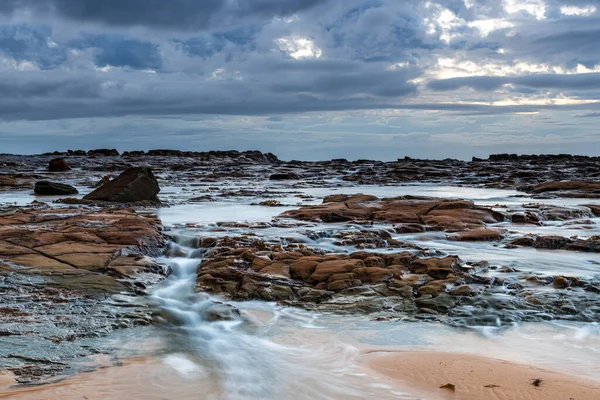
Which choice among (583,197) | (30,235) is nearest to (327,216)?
(30,235)

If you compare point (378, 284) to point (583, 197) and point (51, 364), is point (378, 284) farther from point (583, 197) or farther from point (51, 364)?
point (583, 197)

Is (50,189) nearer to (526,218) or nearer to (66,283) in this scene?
(66,283)

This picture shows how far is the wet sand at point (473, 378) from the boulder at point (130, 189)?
45.5ft

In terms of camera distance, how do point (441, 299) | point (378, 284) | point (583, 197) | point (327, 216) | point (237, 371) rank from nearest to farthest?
1. point (237, 371)
2. point (441, 299)
3. point (378, 284)
4. point (327, 216)
5. point (583, 197)

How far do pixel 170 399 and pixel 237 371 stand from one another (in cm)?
105

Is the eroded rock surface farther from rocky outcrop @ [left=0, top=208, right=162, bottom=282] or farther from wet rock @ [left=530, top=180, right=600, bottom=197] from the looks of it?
wet rock @ [left=530, top=180, right=600, bottom=197]

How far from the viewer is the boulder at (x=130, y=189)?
18.4m

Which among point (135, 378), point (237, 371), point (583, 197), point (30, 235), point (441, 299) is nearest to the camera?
point (135, 378)

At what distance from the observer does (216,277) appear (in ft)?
29.1

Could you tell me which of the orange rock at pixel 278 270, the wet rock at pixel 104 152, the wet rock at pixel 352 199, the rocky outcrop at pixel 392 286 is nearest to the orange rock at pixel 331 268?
the rocky outcrop at pixel 392 286

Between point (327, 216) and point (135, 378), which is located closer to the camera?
point (135, 378)

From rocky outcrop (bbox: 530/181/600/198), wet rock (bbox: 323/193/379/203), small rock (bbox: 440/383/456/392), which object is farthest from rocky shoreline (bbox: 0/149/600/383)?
rocky outcrop (bbox: 530/181/600/198)

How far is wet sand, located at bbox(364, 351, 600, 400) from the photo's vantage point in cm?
522

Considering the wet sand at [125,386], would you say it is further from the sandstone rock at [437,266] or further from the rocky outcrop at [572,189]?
the rocky outcrop at [572,189]
